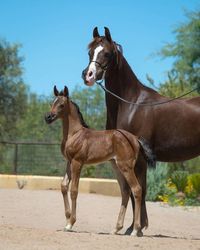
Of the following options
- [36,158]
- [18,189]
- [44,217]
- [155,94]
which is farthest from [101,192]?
[155,94]

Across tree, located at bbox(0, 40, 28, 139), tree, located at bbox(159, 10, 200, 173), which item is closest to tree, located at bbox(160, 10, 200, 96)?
tree, located at bbox(159, 10, 200, 173)

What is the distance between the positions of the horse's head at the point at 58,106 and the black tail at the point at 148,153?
121cm

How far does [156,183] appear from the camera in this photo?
728 inches

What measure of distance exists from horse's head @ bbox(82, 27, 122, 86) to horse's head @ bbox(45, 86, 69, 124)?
0.48 m

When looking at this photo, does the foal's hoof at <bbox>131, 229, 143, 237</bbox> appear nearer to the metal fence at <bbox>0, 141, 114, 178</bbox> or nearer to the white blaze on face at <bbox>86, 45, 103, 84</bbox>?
the white blaze on face at <bbox>86, 45, 103, 84</bbox>

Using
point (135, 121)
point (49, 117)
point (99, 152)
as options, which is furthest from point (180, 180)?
point (49, 117)

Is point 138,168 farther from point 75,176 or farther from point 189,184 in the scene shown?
point 189,184

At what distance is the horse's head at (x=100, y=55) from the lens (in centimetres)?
852

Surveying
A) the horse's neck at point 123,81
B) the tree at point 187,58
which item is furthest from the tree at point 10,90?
the horse's neck at point 123,81

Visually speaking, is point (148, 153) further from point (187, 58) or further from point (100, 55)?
point (187, 58)

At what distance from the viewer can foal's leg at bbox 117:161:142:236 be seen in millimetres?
8359

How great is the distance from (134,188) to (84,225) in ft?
11.2

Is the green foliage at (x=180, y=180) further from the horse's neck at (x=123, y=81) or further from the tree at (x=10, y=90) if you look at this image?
the tree at (x=10, y=90)

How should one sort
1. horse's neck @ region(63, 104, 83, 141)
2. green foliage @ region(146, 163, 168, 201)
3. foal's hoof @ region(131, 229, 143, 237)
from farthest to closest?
green foliage @ region(146, 163, 168, 201) < horse's neck @ region(63, 104, 83, 141) < foal's hoof @ region(131, 229, 143, 237)
